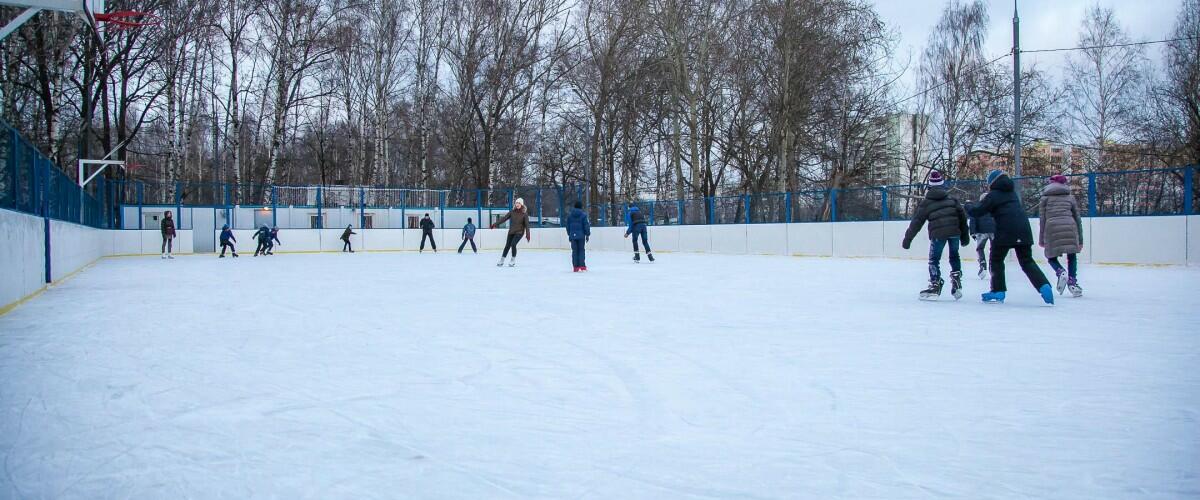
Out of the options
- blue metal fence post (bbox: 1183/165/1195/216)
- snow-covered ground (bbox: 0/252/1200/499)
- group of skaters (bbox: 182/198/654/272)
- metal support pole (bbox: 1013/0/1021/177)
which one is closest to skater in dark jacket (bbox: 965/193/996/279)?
snow-covered ground (bbox: 0/252/1200/499)

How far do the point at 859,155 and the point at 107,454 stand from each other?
3070 cm

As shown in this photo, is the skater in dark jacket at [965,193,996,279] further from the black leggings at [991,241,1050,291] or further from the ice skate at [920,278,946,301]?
the black leggings at [991,241,1050,291]

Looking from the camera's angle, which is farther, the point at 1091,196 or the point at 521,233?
the point at 521,233

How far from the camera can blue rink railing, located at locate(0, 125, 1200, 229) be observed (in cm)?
1056

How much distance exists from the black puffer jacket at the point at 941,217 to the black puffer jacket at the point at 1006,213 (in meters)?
0.34

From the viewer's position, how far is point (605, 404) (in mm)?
3512

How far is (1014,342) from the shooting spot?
527cm

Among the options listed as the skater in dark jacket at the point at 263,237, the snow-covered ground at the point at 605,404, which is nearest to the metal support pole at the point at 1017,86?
the snow-covered ground at the point at 605,404

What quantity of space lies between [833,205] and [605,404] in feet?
60.4

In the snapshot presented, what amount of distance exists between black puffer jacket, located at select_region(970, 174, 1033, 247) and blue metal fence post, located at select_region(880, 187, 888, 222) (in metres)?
11.7

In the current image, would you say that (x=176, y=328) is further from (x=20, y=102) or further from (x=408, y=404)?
(x=20, y=102)

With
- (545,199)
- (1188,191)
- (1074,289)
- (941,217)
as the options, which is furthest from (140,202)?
(1188,191)

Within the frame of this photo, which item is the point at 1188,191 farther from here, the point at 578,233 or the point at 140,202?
the point at 140,202

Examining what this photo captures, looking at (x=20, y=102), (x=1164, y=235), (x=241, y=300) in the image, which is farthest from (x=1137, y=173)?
(x=20, y=102)
